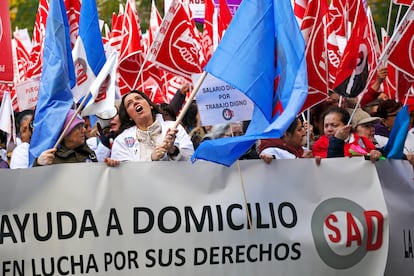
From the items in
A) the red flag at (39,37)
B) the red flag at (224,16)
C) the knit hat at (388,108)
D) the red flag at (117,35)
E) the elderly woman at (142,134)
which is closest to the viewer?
the elderly woman at (142,134)

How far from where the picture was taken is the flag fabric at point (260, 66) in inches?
357

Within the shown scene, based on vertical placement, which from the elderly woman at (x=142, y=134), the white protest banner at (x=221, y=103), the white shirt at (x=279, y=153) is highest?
the white protest banner at (x=221, y=103)

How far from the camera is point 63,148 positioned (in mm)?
9695

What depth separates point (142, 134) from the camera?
1032cm

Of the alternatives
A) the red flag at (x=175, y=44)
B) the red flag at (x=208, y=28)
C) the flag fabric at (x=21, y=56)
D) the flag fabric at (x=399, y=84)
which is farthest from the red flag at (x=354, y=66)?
the flag fabric at (x=21, y=56)

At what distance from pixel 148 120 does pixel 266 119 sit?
1.56 meters

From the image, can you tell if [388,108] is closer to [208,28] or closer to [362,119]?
[362,119]

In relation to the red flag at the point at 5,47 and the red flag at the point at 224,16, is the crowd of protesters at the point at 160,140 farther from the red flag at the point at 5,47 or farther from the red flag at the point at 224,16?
the red flag at the point at 224,16

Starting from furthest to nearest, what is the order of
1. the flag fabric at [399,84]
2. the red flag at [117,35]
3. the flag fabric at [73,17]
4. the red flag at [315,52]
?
the red flag at [117,35] → the flag fabric at [399,84] → the flag fabric at [73,17] → the red flag at [315,52]

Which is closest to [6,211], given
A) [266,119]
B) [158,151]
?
[158,151]

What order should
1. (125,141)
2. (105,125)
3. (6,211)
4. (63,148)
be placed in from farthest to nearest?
(105,125) < (125,141) < (63,148) < (6,211)

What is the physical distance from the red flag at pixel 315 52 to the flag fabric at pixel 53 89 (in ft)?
6.89

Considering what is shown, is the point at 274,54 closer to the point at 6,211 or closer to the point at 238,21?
the point at 238,21

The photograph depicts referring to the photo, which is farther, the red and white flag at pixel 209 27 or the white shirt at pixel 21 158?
the red and white flag at pixel 209 27
